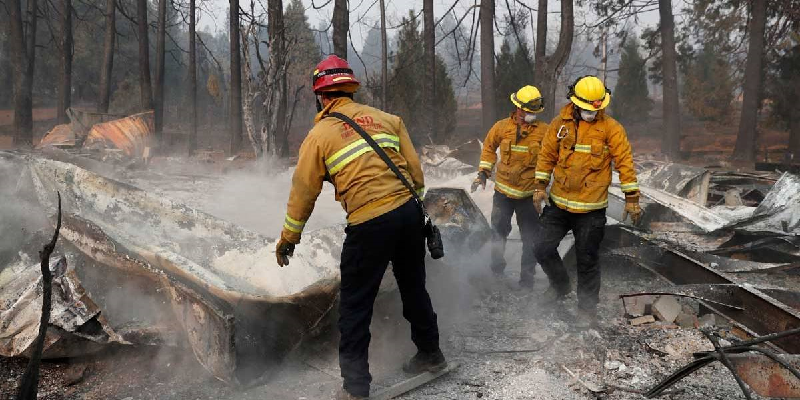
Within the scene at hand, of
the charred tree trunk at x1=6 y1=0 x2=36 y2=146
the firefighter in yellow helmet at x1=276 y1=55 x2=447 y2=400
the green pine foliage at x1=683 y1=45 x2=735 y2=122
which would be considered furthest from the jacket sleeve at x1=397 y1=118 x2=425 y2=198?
the green pine foliage at x1=683 y1=45 x2=735 y2=122

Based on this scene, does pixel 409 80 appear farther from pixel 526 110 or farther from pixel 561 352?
pixel 561 352

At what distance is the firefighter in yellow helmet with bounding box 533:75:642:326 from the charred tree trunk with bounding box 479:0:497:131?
29.2 ft

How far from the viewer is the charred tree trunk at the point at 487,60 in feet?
42.9

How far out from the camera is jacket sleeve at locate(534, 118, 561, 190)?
14.9ft

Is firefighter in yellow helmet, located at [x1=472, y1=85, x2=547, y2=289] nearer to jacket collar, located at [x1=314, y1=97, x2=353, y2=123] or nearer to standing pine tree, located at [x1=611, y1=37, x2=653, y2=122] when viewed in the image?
jacket collar, located at [x1=314, y1=97, x2=353, y2=123]

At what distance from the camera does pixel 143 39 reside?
1789 centimetres

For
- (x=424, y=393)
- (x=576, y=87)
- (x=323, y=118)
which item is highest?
(x=576, y=87)

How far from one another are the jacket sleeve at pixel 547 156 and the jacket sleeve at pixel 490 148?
36.8 inches

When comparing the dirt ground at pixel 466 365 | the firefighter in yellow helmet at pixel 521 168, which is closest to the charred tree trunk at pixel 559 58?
the firefighter in yellow helmet at pixel 521 168

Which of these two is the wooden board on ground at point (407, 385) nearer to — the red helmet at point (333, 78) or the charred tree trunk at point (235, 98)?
the red helmet at point (333, 78)

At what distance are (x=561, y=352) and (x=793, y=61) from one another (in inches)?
680

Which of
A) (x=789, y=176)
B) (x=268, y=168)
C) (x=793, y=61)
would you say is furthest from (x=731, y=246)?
(x=793, y=61)

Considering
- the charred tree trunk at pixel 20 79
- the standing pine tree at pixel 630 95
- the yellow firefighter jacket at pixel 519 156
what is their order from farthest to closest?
the standing pine tree at pixel 630 95 → the charred tree trunk at pixel 20 79 → the yellow firefighter jacket at pixel 519 156

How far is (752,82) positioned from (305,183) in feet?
53.7
